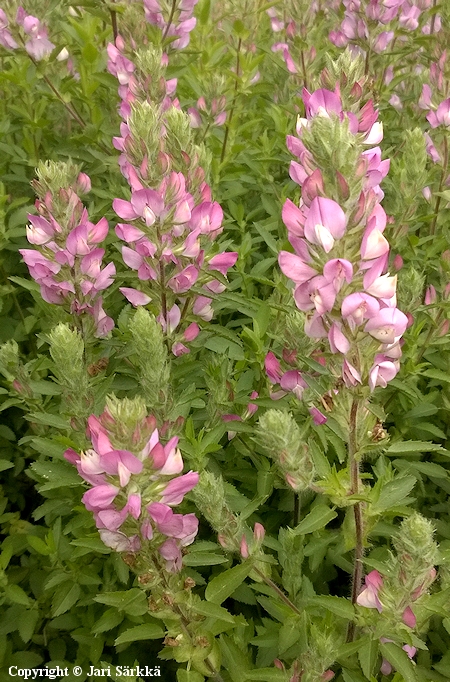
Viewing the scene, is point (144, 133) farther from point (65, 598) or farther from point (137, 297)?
point (65, 598)

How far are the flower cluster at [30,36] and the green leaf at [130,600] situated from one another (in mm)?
3152

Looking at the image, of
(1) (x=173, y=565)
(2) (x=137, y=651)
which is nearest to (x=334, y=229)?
(1) (x=173, y=565)

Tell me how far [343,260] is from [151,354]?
0.76 metres

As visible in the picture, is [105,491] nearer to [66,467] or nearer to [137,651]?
[66,467]

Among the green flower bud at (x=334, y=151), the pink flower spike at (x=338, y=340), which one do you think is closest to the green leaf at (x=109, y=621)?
the pink flower spike at (x=338, y=340)

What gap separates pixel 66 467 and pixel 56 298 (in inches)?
26.5

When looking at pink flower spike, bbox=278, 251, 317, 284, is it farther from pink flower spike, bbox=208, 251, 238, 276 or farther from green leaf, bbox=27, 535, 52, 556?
green leaf, bbox=27, 535, 52, 556


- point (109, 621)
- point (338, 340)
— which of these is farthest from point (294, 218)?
point (109, 621)

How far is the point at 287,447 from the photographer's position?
179 centimetres

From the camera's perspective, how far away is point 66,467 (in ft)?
7.66

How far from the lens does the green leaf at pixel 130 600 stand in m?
1.75

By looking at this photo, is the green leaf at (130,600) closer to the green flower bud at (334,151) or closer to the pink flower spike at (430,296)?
the green flower bud at (334,151)

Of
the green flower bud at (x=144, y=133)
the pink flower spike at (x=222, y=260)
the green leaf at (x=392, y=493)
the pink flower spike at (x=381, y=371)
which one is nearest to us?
the pink flower spike at (x=381, y=371)

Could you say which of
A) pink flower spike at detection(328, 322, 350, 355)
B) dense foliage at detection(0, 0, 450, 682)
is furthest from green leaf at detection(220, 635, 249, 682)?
pink flower spike at detection(328, 322, 350, 355)
